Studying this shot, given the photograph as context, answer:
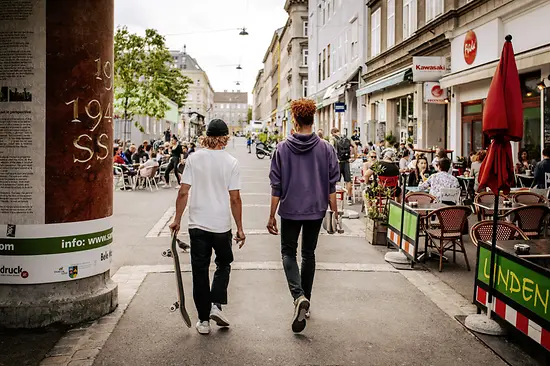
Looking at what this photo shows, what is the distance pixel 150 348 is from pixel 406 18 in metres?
21.3

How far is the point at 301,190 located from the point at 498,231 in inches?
106

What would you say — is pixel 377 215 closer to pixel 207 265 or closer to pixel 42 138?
pixel 207 265

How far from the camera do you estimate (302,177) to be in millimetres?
5582

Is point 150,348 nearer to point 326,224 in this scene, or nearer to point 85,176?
point 85,176

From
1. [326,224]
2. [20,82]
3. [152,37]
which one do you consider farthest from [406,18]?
[20,82]

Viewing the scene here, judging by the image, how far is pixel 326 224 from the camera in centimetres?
671

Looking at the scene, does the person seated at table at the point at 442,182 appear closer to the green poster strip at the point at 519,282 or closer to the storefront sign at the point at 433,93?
the green poster strip at the point at 519,282

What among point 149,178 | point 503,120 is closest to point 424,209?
point 503,120

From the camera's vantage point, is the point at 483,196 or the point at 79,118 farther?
the point at 483,196

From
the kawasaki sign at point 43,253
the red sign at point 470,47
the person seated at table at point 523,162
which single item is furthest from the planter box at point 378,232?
the red sign at point 470,47

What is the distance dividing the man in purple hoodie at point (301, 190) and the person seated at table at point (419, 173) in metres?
8.62

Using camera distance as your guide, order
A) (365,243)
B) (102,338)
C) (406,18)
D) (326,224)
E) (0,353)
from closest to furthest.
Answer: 1. (0,353)
2. (102,338)
3. (326,224)
4. (365,243)
5. (406,18)

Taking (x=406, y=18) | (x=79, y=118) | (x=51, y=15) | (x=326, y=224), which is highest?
(x=406, y=18)

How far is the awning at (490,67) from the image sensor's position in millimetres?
12484
